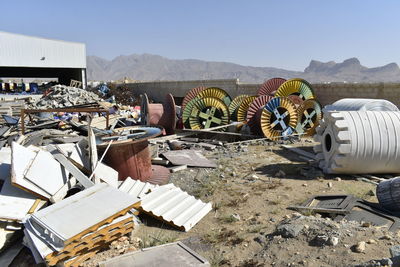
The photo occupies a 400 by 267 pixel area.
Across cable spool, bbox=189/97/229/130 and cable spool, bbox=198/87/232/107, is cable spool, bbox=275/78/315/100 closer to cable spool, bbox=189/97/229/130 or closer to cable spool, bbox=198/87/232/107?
cable spool, bbox=198/87/232/107

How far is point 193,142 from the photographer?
10320 mm

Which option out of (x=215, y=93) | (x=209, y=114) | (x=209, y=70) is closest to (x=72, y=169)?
(x=209, y=114)

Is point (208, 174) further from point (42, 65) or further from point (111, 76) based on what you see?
point (111, 76)

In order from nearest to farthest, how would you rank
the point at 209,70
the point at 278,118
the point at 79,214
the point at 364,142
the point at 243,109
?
1. the point at 79,214
2. the point at 364,142
3. the point at 278,118
4. the point at 243,109
5. the point at 209,70

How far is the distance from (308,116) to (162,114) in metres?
4.68

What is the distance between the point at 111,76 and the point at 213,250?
128877 millimetres

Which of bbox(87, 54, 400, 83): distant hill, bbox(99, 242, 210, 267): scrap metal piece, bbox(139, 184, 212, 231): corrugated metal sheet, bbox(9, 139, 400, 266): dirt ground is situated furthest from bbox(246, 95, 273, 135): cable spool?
bbox(87, 54, 400, 83): distant hill

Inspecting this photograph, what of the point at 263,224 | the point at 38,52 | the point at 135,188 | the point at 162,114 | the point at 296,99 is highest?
the point at 38,52

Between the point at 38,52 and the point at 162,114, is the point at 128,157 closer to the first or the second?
the point at 162,114

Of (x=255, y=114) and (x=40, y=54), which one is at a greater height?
(x=40, y=54)

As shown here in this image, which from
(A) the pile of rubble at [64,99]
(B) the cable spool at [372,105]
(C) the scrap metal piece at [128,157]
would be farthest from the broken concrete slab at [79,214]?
(A) the pile of rubble at [64,99]

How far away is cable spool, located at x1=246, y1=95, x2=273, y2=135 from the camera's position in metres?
10.6

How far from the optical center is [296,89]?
1232 centimetres

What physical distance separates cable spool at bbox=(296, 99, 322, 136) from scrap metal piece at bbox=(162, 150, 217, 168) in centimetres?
392
